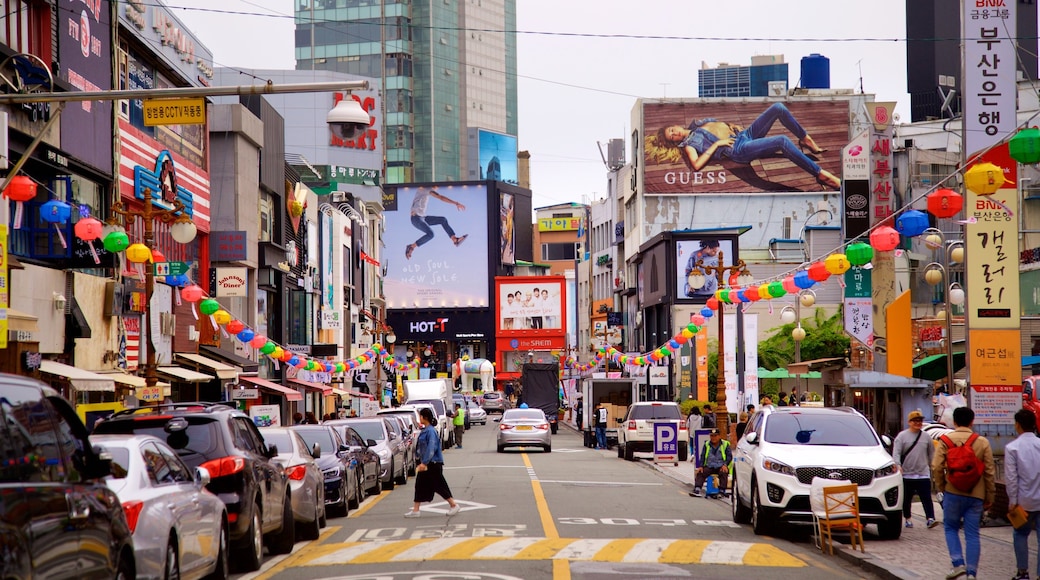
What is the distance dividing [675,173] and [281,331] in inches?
1637

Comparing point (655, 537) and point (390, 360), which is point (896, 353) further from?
point (390, 360)

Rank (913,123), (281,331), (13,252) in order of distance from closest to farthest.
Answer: (13,252), (281,331), (913,123)

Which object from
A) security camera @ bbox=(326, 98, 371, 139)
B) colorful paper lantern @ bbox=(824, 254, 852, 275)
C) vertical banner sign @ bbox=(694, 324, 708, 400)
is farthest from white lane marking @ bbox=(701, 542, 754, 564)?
vertical banner sign @ bbox=(694, 324, 708, 400)

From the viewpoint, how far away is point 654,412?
4372 centimetres

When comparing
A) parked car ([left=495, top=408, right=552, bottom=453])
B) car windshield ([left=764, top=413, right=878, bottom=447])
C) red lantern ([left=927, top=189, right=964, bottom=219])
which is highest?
red lantern ([left=927, top=189, right=964, bottom=219])

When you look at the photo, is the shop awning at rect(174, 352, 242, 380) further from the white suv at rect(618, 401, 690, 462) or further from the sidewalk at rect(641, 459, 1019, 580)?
the sidewalk at rect(641, 459, 1019, 580)

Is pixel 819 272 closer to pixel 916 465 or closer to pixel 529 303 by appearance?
pixel 916 465

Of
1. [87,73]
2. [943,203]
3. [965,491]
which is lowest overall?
[965,491]

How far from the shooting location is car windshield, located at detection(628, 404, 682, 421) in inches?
1703

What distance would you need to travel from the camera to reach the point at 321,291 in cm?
6988

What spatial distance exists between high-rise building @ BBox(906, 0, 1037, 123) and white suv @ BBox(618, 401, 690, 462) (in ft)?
124

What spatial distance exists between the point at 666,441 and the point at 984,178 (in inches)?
927

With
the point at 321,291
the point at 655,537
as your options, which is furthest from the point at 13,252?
the point at 321,291

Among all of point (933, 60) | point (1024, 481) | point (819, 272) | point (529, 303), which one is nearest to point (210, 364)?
point (819, 272)
